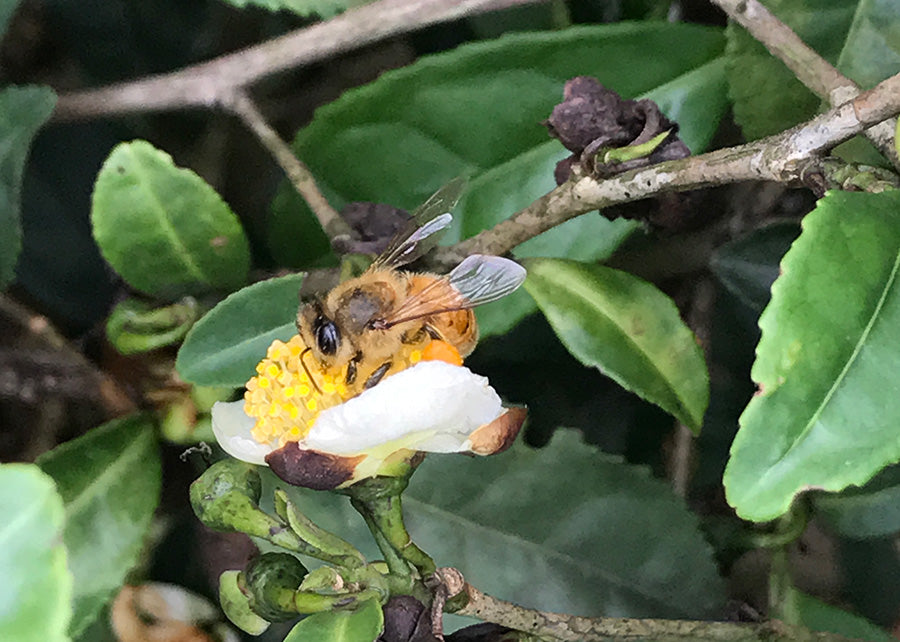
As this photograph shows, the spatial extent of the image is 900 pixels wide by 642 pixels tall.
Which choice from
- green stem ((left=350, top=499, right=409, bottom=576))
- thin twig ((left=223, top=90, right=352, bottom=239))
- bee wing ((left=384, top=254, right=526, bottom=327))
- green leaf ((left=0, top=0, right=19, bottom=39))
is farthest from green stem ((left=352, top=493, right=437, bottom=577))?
green leaf ((left=0, top=0, right=19, bottom=39))

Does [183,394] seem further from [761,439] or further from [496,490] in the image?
[761,439]

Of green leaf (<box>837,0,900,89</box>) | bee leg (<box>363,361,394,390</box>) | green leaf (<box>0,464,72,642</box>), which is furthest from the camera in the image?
green leaf (<box>837,0,900,89</box>)

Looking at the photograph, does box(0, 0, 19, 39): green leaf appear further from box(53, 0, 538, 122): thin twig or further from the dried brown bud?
the dried brown bud

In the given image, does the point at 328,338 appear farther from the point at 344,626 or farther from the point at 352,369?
the point at 344,626

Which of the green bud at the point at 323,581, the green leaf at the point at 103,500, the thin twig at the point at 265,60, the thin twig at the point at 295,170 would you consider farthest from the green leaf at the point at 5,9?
the green bud at the point at 323,581

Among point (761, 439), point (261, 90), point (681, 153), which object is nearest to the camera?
point (761, 439)

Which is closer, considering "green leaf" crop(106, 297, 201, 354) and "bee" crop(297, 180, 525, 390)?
"bee" crop(297, 180, 525, 390)

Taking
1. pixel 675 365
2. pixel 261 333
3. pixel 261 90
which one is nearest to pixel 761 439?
pixel 675 365
